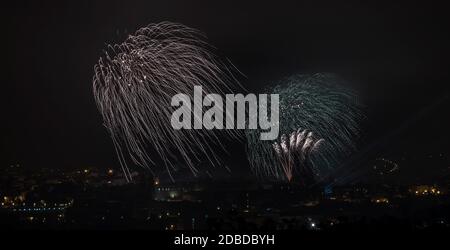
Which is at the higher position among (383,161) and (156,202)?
(383,161)

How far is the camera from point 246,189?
4075 cm

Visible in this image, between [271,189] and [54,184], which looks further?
[54,184]

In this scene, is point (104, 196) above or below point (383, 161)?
below

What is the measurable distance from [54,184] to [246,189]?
637 inches

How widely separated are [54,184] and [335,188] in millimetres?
23206

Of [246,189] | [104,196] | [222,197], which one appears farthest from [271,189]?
[104,196]

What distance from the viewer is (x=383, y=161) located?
60.1 metres

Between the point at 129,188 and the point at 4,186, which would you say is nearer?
the point at 129,188
